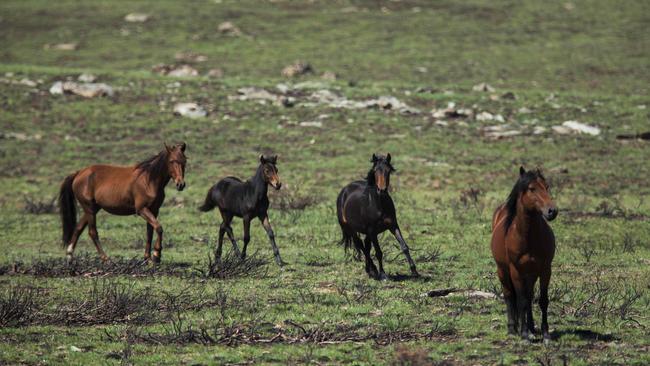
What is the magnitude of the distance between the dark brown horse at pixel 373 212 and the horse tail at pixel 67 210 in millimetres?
5562

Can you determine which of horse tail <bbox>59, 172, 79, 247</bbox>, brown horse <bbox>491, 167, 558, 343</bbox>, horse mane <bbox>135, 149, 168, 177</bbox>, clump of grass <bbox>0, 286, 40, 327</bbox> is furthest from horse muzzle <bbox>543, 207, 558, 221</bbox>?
horse tail <bbox>59, 172, 79, 247</bbox>

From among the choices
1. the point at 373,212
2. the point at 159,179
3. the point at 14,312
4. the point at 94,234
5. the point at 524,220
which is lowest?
the point at 94,234

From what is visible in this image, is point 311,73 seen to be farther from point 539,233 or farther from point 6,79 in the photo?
point 539,233

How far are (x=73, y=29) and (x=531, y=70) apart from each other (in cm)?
2746

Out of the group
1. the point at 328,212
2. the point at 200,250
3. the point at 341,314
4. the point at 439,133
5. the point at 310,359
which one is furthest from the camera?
the point at 439,133

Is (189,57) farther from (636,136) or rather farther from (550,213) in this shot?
(550,213)

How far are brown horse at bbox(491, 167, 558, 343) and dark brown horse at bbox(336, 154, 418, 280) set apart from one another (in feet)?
13.0

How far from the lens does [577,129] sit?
99.2 ft

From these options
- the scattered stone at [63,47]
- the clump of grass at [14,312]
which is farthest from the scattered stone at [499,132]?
the scattered stone at [63,47]

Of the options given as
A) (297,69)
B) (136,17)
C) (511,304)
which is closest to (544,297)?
(511,304)

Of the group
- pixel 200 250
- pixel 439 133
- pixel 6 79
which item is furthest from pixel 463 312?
pixel 6 79

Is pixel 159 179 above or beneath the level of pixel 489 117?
above

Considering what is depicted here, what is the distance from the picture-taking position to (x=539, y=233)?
964cm

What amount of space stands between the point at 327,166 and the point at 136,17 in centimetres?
3412
